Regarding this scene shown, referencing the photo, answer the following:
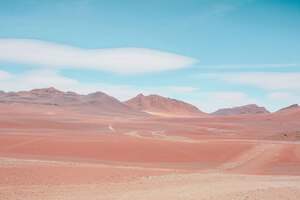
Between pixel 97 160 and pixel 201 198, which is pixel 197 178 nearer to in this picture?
pixel 201 198

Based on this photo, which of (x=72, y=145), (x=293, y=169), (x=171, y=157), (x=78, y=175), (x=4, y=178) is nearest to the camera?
(x=4, y=178)

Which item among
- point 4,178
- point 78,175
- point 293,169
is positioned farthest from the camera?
point 293,169

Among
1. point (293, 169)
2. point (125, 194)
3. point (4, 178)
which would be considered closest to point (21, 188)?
point (4, 178)

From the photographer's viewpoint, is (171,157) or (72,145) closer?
(171,157)

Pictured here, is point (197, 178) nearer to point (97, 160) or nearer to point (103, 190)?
point (103, 190)

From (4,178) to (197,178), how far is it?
7284 mm

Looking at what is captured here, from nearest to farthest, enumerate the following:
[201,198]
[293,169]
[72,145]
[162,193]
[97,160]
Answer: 1. [201,198]
2. [162,193]
3. [293,169]
4. [97,160]
5. [72,145]

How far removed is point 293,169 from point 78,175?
13.0m

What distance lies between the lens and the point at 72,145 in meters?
33.8

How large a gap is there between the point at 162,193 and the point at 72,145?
21.2 meters

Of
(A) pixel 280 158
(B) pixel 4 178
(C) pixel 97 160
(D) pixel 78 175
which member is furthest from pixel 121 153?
(B) pixel 4 178

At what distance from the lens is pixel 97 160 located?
27.8 metres

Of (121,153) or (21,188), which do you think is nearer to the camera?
(21,188)

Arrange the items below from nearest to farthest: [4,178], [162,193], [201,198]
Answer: [201,198], [162,193], [4,178]
